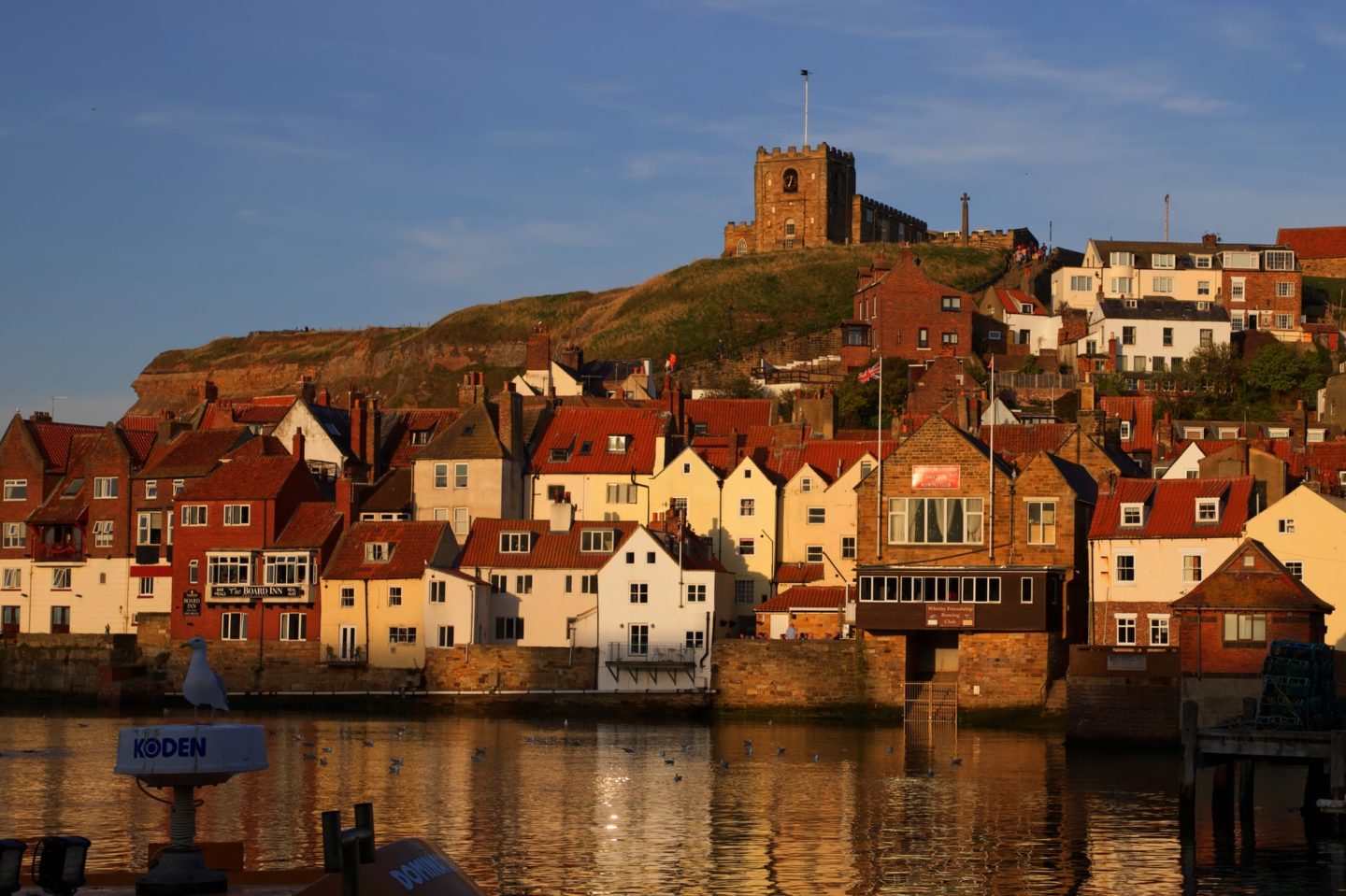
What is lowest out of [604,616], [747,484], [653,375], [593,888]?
[593,888]

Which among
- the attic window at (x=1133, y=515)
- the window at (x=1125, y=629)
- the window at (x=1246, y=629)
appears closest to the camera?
the window at (x=1246, y=629)

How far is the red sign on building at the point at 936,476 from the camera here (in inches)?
3046

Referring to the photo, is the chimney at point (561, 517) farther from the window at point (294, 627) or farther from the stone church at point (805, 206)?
the stone church at point (805, 206)

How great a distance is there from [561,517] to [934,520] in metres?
17.7

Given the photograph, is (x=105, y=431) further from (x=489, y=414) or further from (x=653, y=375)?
(x=653, y=375)

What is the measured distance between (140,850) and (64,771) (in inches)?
728

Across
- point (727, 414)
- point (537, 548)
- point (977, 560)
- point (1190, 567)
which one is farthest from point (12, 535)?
point (1190, 567)

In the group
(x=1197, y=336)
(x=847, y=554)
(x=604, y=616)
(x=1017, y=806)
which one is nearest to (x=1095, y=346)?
(x=1197, y=336)

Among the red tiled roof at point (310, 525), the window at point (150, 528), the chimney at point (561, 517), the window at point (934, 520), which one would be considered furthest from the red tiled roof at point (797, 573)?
the window at point (150, 528)

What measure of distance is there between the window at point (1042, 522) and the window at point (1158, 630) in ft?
16.5

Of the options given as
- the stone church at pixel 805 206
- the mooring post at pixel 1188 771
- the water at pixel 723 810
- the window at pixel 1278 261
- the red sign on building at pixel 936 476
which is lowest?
the water at pixel 723 810

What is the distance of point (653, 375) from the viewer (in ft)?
442

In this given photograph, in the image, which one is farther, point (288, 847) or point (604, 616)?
point (604, 616)

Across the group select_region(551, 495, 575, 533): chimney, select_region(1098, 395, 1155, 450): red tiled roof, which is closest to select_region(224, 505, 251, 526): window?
select_region(551, 495, 575, 533): chimney
